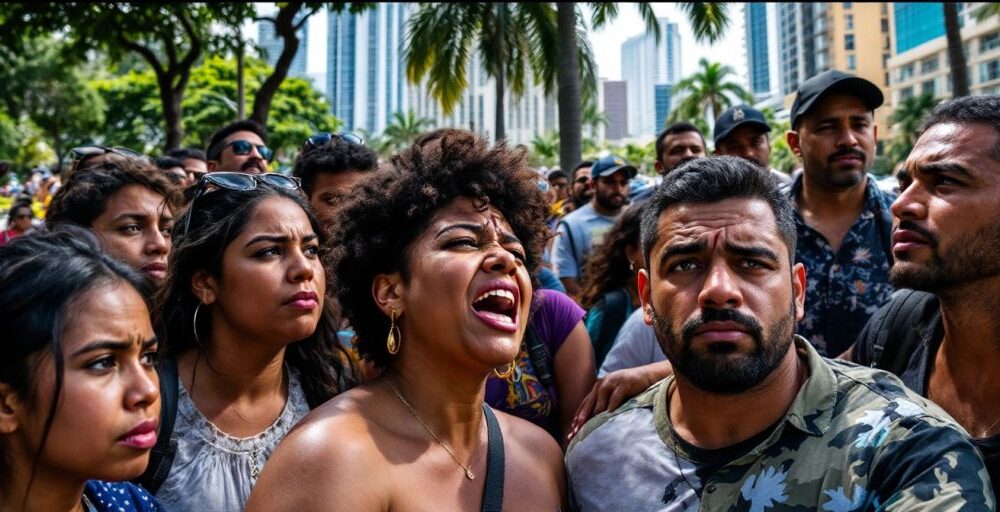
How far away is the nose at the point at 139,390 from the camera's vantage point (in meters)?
2.23

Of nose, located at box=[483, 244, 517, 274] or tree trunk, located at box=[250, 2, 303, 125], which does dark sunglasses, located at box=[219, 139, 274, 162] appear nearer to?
nose, located at box=[483, 244, 517, 274]

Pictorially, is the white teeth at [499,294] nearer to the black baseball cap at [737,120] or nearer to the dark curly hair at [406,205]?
the dark curly hair at [406,205]

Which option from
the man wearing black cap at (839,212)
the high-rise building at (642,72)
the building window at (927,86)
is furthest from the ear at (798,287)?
the high-rise building at (642,72)

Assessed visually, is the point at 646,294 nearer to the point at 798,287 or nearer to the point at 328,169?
the point at 798,287

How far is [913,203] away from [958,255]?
24 centimetres

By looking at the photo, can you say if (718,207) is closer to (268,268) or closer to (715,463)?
(715,463)

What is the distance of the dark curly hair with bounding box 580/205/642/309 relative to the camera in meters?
4.71

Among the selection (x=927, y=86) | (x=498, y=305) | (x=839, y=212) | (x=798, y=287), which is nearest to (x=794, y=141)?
(x=839, y=212)

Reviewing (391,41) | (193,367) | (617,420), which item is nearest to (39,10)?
(193,367)

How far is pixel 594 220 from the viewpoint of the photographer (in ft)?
23.4

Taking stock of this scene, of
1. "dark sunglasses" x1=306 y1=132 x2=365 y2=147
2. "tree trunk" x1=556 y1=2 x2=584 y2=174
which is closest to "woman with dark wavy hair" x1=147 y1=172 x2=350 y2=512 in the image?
"dark sunglasses" x1=306 y1=132 x2=365 y2=147

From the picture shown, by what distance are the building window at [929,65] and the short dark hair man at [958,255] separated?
89.9 meters

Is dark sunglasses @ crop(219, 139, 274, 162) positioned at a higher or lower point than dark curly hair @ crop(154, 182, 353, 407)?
higher

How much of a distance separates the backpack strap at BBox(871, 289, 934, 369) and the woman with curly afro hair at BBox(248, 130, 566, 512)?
1.24m
